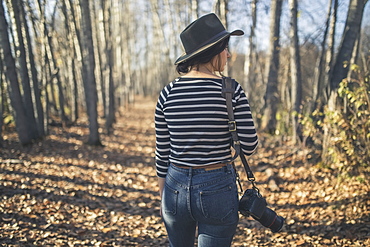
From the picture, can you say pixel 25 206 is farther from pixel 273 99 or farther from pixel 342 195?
pixel 273 99

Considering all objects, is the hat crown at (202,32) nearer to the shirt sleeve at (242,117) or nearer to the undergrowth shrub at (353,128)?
the shirt sleeve at (242,117)

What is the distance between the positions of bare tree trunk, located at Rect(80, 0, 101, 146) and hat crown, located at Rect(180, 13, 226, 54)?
301 inches

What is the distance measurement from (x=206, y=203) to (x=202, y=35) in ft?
3.39

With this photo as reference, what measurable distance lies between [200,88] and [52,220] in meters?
3.77

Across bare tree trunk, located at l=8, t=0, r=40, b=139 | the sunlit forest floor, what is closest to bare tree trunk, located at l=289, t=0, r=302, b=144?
the sunlit forest floor

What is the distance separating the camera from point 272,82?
964cm

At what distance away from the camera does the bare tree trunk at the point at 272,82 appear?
945 centimetres

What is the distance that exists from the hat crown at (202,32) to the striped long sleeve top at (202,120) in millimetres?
235

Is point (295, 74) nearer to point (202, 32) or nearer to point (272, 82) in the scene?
point (272, 82)

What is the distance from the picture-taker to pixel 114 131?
1305 centimetres

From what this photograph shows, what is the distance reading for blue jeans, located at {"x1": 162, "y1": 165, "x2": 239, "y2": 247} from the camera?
5.75 ft

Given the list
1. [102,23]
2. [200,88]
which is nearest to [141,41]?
[102,23]

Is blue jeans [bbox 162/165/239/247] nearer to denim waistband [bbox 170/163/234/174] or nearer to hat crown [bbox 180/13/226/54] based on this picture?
denim waistband [bbox 170/163/234/174]

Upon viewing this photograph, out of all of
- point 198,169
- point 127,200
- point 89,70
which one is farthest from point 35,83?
point 198,169
